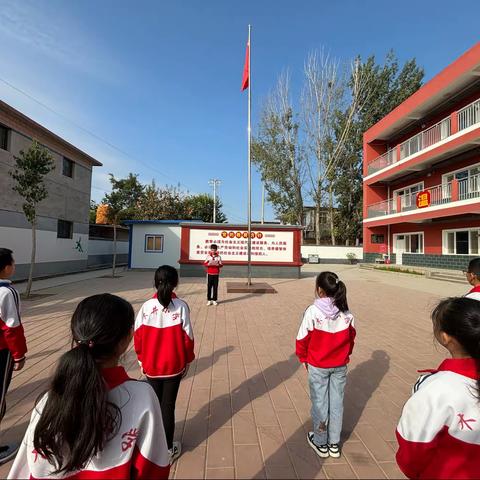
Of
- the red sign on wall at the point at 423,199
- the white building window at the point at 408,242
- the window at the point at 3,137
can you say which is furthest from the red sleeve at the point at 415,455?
the white building window at the point at 408,242

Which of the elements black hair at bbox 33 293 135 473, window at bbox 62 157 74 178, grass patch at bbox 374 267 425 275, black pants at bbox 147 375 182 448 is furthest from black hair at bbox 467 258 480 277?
window at bbox 62 157 74 178

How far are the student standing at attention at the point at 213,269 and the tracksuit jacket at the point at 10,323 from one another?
6.05 m

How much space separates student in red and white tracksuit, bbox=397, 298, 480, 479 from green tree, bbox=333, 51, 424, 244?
3214 centimetres

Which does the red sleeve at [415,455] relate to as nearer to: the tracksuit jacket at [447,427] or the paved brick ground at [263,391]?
the tracksuit jacket at [447,427]

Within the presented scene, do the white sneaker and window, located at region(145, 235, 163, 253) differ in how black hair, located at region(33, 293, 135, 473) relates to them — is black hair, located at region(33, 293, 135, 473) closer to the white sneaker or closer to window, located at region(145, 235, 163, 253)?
the white sneaker

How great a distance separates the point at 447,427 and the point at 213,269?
7521 millimetres

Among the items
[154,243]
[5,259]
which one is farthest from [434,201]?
[5,259]

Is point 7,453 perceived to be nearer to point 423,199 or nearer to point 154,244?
point 154,244

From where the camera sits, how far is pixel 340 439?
2.78 metres

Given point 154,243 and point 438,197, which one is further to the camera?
point 154,243

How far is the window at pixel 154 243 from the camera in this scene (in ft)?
65.5

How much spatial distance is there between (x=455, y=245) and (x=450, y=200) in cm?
292

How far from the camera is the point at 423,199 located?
19.4 metres

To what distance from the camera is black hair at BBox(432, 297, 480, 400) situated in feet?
4.23
